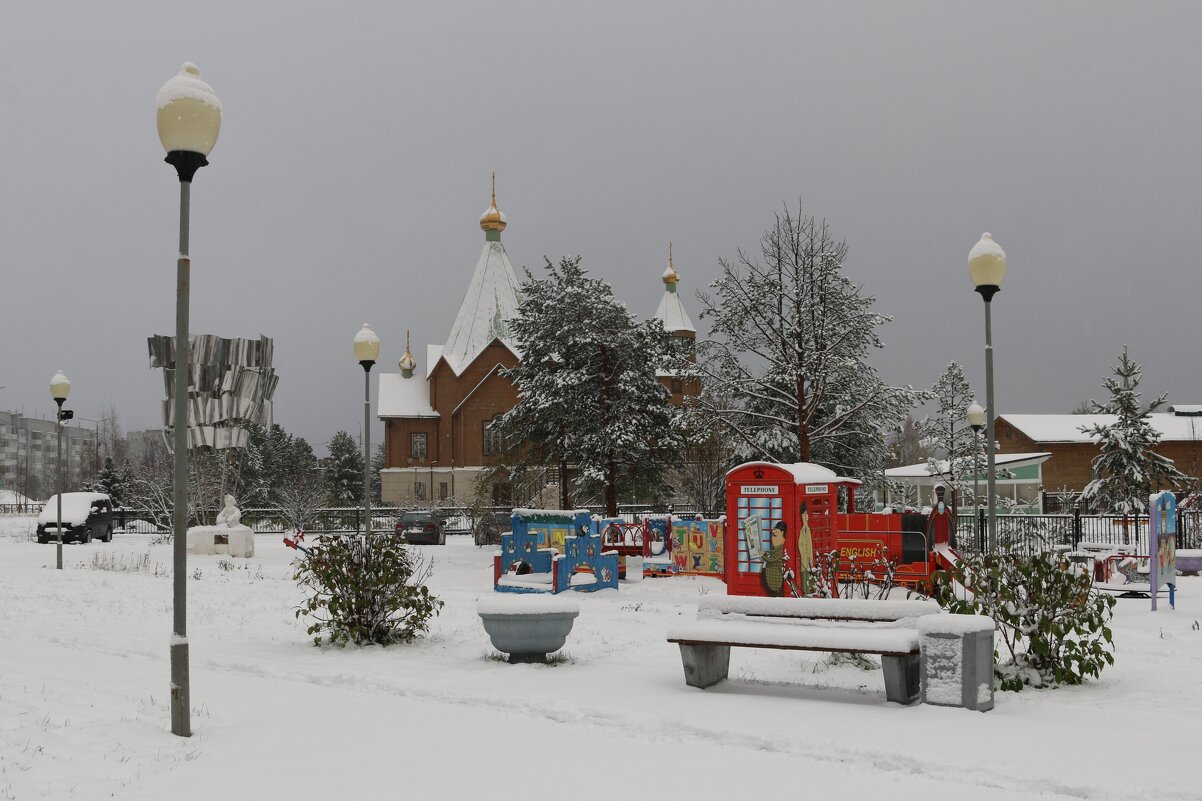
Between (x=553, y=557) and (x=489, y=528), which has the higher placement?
(x=553, y=557)

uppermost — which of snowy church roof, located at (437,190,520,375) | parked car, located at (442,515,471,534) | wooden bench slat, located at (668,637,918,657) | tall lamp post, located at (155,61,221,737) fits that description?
snowy church roof, located at (437,190,520,375)

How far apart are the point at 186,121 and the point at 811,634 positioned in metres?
6.35

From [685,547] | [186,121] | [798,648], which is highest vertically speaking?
[186,121]

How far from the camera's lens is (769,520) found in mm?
17906

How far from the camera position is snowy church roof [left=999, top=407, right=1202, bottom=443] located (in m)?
58.6

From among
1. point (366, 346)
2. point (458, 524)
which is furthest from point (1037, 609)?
point (458, 524)

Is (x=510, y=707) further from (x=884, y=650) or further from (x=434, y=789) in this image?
(x=884, y=650)

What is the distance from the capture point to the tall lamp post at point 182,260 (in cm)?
704

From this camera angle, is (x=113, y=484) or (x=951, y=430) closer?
(x=951, y=430)

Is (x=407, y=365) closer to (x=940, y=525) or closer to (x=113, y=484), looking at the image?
(x=113, y=484)

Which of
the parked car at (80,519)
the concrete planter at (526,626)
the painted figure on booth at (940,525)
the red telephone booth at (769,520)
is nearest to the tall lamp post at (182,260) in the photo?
the concrete planter at (526,626)

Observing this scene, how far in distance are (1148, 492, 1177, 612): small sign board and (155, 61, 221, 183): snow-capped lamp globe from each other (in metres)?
14.2

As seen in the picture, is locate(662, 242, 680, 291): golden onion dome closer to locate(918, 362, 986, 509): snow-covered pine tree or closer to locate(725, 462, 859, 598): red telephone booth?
locate(918, 362, 986, 509): snow-covered pine tree

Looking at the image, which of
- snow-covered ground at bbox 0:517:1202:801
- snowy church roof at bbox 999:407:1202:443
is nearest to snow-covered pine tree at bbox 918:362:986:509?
snowy church roof at bbox 999:407:1202:443
